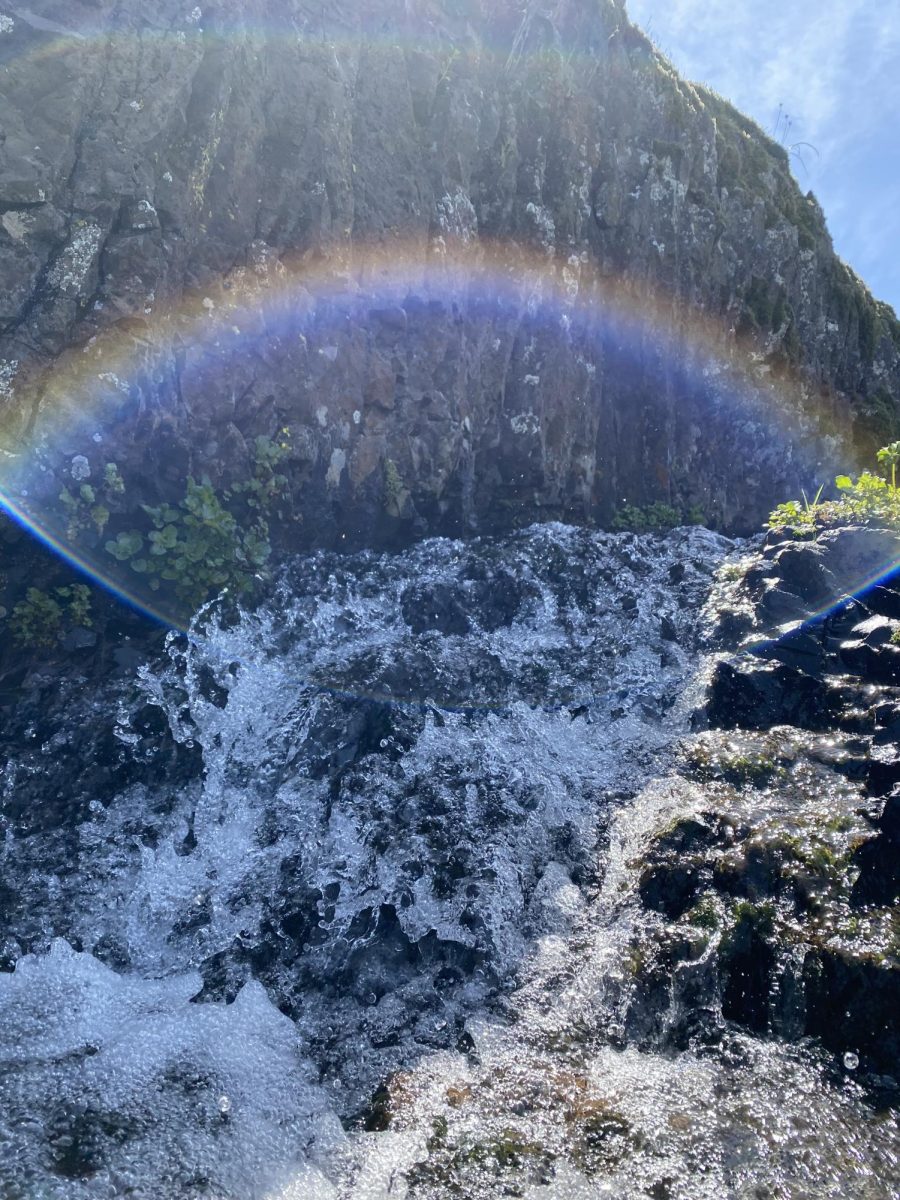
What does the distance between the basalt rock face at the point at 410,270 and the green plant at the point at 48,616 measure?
1083 mm

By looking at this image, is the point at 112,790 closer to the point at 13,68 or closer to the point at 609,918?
the point at 609,918

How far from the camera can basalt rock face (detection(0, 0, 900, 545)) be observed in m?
9.55

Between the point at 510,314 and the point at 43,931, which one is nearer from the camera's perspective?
the point at 43,931

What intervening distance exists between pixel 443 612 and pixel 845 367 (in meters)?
12.7

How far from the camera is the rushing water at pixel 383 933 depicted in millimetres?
5133

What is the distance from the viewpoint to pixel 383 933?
718 centimetres

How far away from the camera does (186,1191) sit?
493cm

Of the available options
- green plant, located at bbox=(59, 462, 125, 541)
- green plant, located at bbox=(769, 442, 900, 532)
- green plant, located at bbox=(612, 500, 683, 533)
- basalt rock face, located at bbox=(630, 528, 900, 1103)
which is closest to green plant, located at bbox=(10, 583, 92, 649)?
green plant, located at bbox=(59, 462, 125, 541)

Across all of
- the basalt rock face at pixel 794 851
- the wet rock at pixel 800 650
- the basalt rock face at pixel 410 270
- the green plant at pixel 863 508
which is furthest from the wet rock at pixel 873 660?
the basalt rock face at pixel 410 270

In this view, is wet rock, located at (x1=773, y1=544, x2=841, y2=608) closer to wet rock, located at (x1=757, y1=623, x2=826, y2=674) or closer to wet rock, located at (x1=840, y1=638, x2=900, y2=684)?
wet rock, located at (x1=757, y1=623, x2=826, y2=674)

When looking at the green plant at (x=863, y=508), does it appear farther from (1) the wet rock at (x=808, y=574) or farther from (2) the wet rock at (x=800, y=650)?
(2) the wet rock at (x=800, y=650)

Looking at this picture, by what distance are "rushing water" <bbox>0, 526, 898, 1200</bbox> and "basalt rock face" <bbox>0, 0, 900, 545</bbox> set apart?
2.54m

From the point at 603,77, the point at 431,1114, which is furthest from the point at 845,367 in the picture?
the point at 431,1114

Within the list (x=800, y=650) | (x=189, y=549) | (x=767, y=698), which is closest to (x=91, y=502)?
(x=189, y=549)
